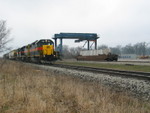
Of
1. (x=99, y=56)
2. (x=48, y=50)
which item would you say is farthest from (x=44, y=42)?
(x=99, y=56)

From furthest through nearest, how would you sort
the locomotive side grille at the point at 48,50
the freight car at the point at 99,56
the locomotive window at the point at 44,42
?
the freight car at the point at 99,56 → the locomotive window at the point at 44,42 → the locomotive side grille at the point at 48,50

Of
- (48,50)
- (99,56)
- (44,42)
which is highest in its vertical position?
(44,42)

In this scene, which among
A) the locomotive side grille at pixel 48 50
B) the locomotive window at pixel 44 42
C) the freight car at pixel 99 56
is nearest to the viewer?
the locomotive side grille at pixel 48 50

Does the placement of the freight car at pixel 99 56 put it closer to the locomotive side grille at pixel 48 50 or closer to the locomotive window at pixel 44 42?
the locomotive window at pixel 44 42

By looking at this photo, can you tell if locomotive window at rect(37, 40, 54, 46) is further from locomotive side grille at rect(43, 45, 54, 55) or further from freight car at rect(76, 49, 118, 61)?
freight car at rect(76, 49, 118, 61)

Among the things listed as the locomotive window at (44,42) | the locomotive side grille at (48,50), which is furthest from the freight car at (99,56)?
the locomotive side grille at (48,50)

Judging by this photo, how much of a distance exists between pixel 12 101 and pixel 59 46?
167 ft

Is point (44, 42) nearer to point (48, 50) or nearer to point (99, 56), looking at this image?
point (48, 50)

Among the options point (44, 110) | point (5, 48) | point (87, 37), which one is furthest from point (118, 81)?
point (87, 37)

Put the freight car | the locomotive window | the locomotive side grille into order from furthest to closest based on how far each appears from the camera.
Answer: the freight car → the locomotive window → the locomotive side grille

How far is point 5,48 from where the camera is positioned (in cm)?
2352

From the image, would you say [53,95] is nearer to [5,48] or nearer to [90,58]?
[5,48]

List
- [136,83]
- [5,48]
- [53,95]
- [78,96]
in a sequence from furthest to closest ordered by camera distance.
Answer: [5,48], [136,83], [53,95], [78,96]

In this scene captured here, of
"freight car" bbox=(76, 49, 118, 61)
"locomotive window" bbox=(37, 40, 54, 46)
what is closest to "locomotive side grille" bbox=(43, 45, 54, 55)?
"locomotive window" bbox=(37, 40, 54, 46)
